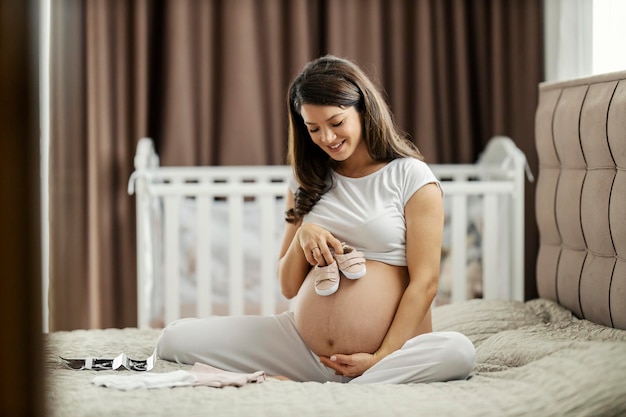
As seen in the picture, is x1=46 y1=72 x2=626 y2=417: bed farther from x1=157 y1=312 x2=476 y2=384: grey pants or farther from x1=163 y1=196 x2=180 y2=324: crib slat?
x1=163 y1=196 x2=180 y2=324: crib slat

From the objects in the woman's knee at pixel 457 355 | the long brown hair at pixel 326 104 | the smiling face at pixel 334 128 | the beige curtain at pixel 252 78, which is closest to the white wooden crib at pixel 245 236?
the beige curtain at pixel 252 78

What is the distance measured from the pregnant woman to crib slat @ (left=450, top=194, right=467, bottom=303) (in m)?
0.96

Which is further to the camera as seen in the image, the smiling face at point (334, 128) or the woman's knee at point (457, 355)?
the smiling face at point (334, 128)

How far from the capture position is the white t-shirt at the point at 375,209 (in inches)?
65.9

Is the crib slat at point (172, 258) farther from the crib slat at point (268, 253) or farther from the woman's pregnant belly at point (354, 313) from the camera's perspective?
the woman's pregnant belly at point (354, 313)

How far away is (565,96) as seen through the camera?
2006 millimetres

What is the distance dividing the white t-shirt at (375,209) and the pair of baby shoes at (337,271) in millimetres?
70

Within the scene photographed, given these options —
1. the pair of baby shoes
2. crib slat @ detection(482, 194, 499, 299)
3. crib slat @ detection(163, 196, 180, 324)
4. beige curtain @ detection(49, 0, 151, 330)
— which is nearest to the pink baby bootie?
the pair of baby shoes

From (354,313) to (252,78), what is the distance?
186 centimetres

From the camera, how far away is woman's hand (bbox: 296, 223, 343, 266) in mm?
1606

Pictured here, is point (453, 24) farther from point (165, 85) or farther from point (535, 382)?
point (535, 382)

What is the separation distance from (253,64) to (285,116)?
0.81ft

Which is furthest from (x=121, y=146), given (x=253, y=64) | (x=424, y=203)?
(x=424, y=203)

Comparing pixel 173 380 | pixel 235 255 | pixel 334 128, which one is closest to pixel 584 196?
pixel 334 128
